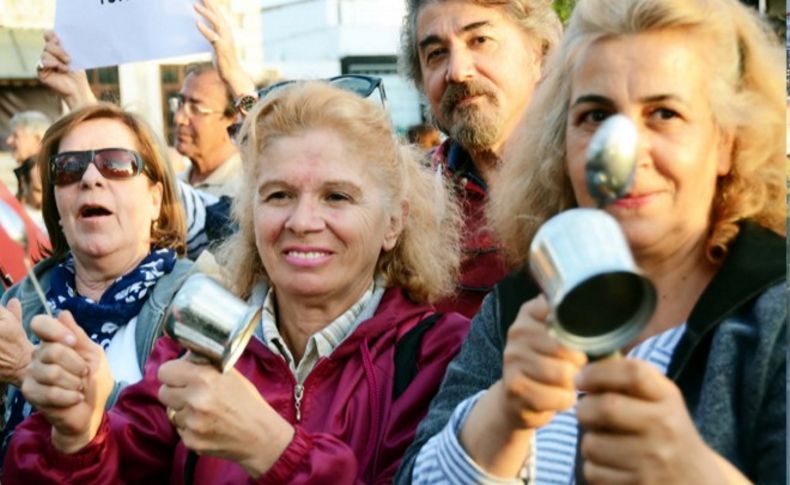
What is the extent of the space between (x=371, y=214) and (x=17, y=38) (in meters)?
15.9

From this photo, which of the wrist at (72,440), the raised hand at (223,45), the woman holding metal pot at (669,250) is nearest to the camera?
the woman holding metal pot at (669,250)

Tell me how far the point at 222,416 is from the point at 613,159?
3.47 ft

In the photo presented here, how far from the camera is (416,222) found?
10.5 ft

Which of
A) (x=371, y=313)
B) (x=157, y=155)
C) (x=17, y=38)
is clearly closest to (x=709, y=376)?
(x=371, y=313)

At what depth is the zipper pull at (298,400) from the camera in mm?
2766

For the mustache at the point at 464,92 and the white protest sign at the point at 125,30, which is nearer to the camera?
the mustache at the point at 464,92

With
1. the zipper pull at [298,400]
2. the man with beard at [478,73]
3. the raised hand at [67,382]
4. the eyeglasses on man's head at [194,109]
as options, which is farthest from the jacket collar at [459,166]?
the eyeglasses on man's head at [194,109]

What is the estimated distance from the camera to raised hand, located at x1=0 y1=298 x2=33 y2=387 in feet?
10.5

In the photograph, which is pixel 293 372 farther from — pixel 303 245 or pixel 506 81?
pixel 506 81

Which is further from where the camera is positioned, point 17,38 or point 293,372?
point 17,38

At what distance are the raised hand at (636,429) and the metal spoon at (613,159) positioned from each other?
0.23 meters

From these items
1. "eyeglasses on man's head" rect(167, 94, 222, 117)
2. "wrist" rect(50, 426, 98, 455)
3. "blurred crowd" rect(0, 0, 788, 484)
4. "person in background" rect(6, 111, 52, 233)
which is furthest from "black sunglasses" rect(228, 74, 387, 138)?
"person in background" rect(6, 111, 52, 233)

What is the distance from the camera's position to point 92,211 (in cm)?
387

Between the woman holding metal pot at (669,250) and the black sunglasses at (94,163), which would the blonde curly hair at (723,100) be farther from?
the black sunglasses at (94,163)
